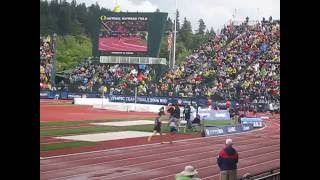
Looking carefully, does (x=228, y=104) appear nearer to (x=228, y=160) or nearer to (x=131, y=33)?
(x=131, y=33)

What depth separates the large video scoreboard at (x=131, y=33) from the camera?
598 inches

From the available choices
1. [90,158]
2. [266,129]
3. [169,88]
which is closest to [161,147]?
[90,158]

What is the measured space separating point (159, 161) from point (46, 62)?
12.9m

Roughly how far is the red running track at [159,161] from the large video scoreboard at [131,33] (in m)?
5.20

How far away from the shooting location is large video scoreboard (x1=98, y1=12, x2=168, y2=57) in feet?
49.9

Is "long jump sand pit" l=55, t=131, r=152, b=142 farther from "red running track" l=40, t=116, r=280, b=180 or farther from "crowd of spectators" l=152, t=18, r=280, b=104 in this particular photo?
"crowd of spectators" l=152, t=18, r=280, b=104

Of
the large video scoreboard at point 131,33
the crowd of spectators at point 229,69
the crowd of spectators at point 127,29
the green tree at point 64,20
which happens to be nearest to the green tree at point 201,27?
the crowd of spectators at point 229,69

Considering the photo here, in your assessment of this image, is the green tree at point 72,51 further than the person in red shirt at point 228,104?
Yes

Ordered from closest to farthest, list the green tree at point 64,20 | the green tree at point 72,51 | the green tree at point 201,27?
the green tree at point 201,27
the green tree at point 72,51
the green tree at point 64,20

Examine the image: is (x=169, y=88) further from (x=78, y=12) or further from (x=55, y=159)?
(x=55, y=159)

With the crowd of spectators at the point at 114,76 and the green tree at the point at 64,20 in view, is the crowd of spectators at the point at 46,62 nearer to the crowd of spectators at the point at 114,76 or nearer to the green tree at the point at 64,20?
the green tree at the point at 64,20

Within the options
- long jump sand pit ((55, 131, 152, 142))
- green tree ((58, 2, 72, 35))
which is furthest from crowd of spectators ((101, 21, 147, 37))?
green tree ((58, 2, 72, 35))

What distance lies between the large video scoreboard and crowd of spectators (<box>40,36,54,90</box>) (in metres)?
4.82
